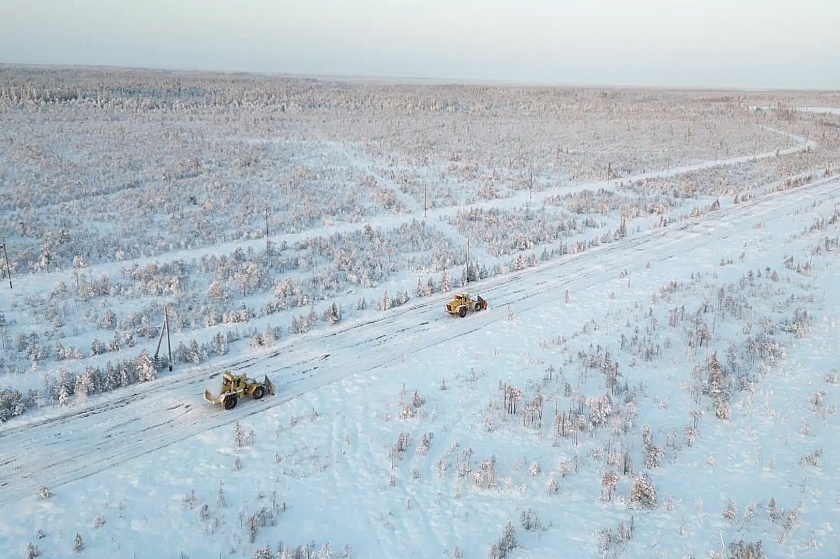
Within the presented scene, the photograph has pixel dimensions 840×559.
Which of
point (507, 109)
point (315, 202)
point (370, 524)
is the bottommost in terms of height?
point (370, 524)

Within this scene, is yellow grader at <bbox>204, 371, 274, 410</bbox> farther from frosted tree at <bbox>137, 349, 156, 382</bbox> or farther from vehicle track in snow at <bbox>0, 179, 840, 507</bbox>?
frosted tree at <bbox>137, 349, 156, 382</bbox>

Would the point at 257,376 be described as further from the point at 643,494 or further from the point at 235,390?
the point at 643,494

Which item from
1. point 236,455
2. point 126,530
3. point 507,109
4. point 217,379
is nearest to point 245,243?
point 217,379

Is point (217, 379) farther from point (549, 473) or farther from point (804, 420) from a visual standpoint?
point (804, 420)

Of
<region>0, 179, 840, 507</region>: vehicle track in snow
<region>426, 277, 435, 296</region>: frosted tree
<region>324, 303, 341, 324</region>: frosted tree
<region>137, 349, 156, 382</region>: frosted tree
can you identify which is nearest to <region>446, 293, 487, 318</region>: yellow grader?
<region>0, 179, 840, 507</region>: vehicle track in snow

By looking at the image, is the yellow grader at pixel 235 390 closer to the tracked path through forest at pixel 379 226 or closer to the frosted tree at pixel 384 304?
the frosted tree at pixel 384 304

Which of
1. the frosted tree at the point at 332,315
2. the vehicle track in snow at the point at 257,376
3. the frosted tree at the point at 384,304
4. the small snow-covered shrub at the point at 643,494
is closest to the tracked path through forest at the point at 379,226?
the vehicle track in snow at the point at 257,376

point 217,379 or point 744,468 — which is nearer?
point 744,468

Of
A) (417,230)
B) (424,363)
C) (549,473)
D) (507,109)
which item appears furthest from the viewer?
(507,109)
